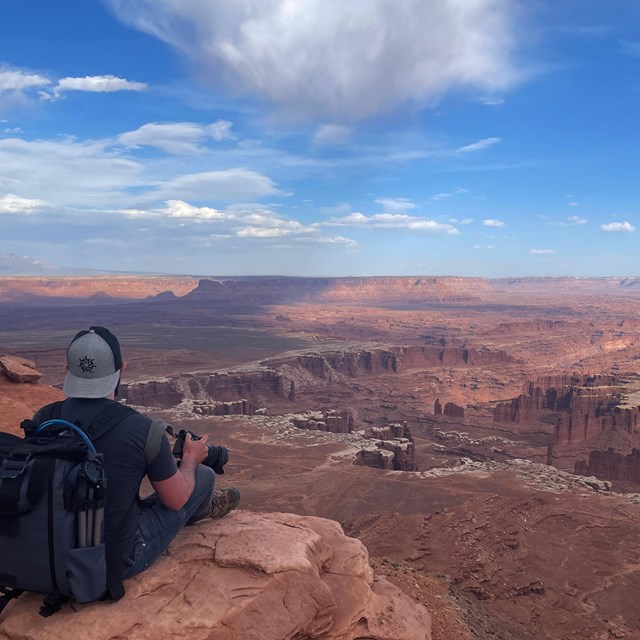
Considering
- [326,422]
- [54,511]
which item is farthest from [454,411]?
[54,511]

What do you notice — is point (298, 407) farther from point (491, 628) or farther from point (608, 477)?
point (491, 628)

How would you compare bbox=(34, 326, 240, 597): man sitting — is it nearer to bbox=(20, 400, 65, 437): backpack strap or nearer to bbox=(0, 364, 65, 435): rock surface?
bbox=(20, 400, 65, 437): backpack strap

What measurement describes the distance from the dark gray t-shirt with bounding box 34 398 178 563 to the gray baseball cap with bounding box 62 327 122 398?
79 millimetres

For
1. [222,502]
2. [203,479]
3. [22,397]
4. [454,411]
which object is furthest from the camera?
[454,411]

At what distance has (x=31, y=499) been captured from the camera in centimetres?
291

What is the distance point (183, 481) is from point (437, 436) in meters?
35.7

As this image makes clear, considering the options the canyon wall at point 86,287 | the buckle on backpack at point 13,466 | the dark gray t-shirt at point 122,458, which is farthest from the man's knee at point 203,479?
the canyon wall at point 86,287

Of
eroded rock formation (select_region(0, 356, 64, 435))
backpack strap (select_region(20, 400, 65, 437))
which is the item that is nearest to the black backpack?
backpack strap (select_region(20, 400, 65, 437))

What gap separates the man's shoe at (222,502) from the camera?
16.0ft

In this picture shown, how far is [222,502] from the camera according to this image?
4.90 m

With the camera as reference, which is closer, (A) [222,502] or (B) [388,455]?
(A) [222,502]

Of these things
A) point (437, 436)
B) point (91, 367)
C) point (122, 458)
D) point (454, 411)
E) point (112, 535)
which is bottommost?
point (437, 436)

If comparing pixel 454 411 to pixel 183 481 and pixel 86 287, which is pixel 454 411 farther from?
pixel 86 287

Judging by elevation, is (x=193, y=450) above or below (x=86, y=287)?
above
